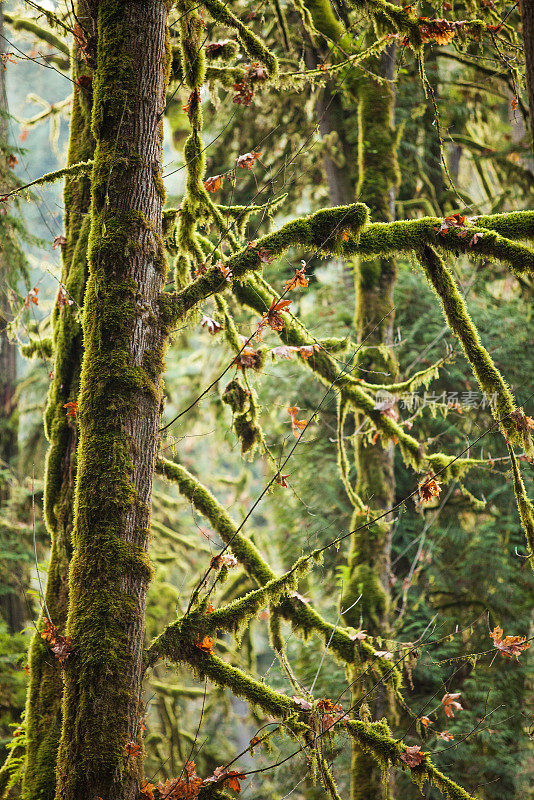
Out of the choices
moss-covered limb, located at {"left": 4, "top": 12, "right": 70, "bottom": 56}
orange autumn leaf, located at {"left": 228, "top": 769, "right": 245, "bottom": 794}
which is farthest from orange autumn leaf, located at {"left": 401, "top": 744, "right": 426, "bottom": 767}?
moss-covered limb, located at {"left": 4, "top": 12, "right": 70, "bottom": 56}

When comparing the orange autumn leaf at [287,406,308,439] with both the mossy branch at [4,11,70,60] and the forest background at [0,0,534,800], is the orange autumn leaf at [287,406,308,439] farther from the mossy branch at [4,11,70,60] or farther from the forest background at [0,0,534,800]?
the mossy branch at [4,11,70,60]

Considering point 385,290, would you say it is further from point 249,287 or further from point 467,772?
point 467,772

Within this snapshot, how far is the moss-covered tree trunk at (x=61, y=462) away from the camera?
2.92 meters

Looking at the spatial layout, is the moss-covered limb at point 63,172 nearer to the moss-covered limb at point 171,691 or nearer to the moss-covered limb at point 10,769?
the moss-covered limb at point 10,769

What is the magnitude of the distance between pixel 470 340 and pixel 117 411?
5.39 ft

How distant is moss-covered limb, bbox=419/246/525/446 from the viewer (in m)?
2.64

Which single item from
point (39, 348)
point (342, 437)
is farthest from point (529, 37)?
point (39, 348)

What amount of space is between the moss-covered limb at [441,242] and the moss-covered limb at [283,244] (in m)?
0.08

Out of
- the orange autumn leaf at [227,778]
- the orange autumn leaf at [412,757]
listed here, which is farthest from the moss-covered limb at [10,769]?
the orange autumn leaf at [412,757]

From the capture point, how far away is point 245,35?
3031 millimetres

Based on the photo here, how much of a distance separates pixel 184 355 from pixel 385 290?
4.60m

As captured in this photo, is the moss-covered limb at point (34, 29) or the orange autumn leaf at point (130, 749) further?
the moss-covered limb at point (34, 29)

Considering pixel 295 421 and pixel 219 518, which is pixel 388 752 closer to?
pixel 219 518

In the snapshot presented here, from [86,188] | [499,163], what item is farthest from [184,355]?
[86,188]
